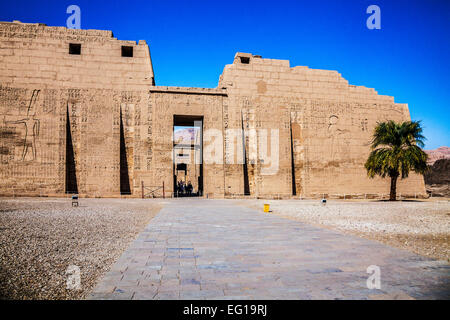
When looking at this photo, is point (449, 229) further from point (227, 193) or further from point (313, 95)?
point (313, 95)

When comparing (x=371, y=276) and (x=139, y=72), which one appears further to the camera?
(x=139, y=72)

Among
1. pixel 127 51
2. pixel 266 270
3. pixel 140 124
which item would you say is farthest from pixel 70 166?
pixel 266 270

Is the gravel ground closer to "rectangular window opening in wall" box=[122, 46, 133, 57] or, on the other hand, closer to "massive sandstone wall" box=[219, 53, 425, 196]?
"massive sandstone wall" box=[219, 53, 425, 196]

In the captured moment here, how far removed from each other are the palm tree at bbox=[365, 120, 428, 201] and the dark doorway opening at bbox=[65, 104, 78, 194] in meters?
19.2

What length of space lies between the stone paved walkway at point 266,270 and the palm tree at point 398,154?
577 inches

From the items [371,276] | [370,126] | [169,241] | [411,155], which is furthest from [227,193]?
[371,276]

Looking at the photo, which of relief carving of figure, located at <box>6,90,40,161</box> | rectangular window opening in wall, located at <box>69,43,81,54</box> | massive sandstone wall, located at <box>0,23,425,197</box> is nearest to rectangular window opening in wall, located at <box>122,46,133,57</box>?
massive sandstone wall, located at <box>0,23,425,197</box>

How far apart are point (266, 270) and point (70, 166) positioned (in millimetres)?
18889

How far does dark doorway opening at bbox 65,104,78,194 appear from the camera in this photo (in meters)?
18.7

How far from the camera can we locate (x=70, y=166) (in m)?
18.9

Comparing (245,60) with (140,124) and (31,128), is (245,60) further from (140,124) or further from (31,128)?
(31,128)

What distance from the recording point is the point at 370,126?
23016 mm

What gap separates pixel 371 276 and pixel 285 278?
927 millimetres

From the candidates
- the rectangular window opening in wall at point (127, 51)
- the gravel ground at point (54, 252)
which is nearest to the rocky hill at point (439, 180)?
the rectangular window opening in wall at point (127, 51)
